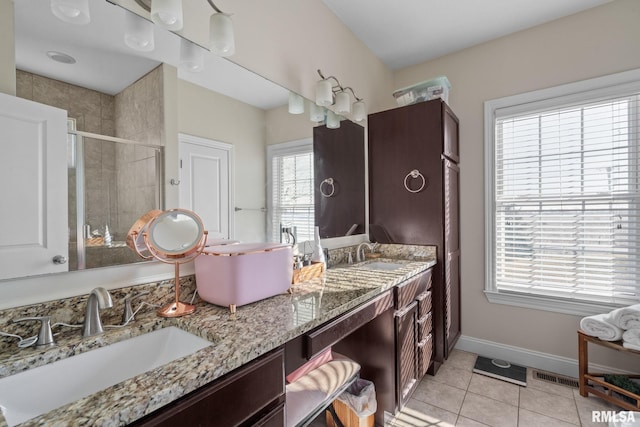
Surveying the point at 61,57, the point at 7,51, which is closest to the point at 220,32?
the point at 61,57

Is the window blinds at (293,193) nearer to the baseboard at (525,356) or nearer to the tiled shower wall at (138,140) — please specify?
the tiled shower wall at (138,140)

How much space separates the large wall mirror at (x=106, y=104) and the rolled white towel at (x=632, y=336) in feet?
8.51

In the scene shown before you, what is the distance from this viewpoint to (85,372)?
821mm

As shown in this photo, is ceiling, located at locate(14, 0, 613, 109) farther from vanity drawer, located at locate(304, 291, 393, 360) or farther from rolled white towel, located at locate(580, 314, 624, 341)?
rolled white towel, located at locate(580, 314, 624, 341)

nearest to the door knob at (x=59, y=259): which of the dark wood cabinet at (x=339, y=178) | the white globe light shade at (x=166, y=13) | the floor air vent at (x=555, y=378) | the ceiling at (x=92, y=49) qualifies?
the ceiling at (x=92, y=49)

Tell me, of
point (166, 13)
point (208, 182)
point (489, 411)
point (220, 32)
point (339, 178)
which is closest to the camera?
point (166, 13)

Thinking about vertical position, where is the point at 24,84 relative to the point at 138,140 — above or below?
above

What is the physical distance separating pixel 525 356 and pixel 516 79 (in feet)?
7.39

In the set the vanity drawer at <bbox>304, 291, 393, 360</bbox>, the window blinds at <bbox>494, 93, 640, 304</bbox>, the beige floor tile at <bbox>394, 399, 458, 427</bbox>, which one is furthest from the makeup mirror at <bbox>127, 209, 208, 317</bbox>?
the window blinds at <bbox>494, 93, 640, 304</bbox>

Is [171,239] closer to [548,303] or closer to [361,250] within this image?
[361,250]

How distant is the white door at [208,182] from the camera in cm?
122

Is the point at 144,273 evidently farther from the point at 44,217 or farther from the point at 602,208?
the point at 602,208

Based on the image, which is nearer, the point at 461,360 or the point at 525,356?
the point at 525,356

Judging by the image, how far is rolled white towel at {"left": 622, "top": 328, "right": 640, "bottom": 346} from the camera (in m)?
1.71
